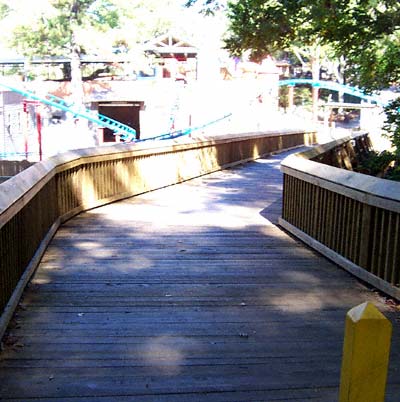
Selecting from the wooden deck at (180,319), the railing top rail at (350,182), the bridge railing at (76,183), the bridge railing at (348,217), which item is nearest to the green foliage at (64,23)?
the bridge railing at (76,183)

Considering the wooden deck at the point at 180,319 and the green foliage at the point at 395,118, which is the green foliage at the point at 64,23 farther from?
the wooden deck at the point at 180,319

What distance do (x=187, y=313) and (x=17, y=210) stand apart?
1.52 meters

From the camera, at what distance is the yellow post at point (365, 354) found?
67.6 inches

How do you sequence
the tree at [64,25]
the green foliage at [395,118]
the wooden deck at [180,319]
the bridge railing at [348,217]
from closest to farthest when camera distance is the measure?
the wooden deck at [180,319]
the bridge railing at [348,217]
the green foliage at [395,118]
the tree at [64,25]

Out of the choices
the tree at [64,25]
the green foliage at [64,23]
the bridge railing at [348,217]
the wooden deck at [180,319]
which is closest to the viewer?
the wooden deck at [180,319]

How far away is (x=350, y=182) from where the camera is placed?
552 cm

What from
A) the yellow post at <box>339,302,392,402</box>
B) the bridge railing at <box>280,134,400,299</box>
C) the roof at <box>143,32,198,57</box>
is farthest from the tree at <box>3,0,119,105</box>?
the yellow post at <box>339,302,392,402</box>

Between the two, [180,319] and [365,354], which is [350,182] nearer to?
[180,319]

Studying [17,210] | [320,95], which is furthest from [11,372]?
[320,95]

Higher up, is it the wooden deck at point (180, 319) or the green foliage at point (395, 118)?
the green foliage at point (395, 118)

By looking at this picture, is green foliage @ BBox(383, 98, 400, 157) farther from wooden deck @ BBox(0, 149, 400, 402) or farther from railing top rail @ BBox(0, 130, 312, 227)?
railing top rail @ BBox(0, 130, 312, 227)

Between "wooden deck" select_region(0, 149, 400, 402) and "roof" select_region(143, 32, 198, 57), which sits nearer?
"wooden deck" select_region(0, 149, 400, 402)

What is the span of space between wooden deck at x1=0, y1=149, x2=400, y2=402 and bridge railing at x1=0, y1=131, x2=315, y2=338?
27cm

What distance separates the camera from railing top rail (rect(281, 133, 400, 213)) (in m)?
4.79
